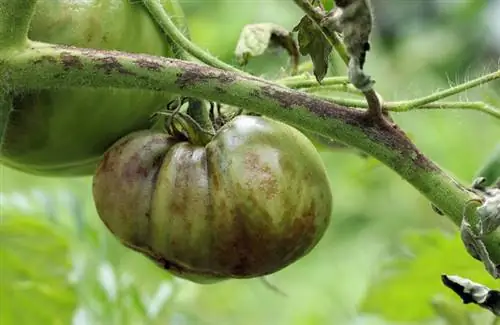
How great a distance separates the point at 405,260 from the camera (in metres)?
0.99

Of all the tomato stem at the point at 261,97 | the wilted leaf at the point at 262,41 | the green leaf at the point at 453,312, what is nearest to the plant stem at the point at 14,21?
the tomato stem at the point at 261,97

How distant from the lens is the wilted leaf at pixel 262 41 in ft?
2.43

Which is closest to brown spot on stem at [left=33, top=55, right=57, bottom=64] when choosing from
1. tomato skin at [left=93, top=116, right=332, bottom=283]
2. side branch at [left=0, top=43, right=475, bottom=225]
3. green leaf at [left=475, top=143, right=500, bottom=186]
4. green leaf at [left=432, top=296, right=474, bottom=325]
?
side branch at [left=0, top=43, right=475, bottom=225]

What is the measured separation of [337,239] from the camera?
7.16 feet

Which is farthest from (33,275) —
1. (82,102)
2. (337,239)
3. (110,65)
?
(337,239)

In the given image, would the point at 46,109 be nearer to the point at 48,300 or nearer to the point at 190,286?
the point at 48,300

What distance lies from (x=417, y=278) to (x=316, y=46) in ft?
1.52

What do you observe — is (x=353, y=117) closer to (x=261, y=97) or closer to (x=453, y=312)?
(x=261, y=97)

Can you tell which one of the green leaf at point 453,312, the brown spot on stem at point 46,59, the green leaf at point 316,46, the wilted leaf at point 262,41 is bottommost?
the green leaf at point 453,312

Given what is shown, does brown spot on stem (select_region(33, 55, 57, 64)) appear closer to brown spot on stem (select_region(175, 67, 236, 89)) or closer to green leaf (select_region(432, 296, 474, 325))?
brown spot on stem (select_region(175, 67, 236, 89))

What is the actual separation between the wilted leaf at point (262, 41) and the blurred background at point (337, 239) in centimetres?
2

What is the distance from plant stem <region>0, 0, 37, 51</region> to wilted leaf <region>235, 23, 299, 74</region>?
0.74 ft

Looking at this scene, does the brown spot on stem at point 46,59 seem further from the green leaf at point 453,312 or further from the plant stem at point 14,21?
the green leaf at point 453,312

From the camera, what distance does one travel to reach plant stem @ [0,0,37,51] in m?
0.55
